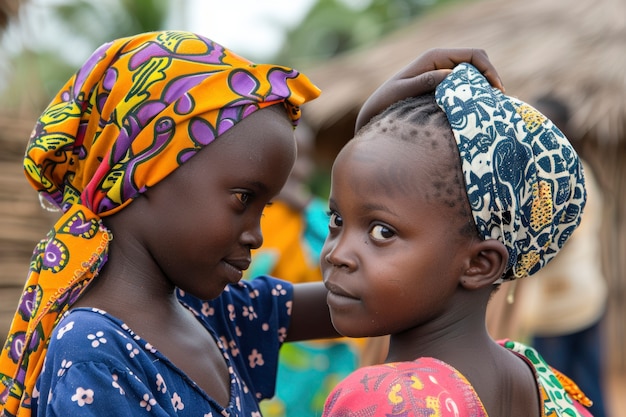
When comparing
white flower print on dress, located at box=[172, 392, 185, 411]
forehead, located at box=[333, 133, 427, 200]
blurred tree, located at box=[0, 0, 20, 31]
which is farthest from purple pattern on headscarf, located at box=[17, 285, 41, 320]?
blurred tree, located at box=[0, 0, 20, 31]

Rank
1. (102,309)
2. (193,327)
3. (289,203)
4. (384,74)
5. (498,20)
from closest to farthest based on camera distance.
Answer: (102,309) → (193,327) → (289,203) → (384,74) → (498,20)

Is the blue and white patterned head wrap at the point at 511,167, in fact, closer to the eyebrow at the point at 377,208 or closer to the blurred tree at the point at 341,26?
the eyebrow at the point at 377,208

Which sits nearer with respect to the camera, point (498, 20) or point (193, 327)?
point (193, 327)

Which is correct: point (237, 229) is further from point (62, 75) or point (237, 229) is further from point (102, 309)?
point (62, 75)

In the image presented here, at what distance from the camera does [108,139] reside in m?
1.93

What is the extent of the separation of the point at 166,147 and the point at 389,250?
1.86 feet

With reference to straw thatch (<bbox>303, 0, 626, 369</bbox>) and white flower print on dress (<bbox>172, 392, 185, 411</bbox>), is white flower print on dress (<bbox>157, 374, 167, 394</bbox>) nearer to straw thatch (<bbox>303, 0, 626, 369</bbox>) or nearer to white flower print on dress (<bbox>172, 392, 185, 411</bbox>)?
white flower print on dress (<bbox>172, 392, 185, 411</bbox>)

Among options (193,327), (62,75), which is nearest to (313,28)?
(62,75)

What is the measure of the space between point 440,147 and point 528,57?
7870 millimetres

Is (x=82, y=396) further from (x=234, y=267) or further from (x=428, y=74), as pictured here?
(x=428, y=74)

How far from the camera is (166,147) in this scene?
190 cm

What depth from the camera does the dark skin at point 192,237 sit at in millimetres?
1891

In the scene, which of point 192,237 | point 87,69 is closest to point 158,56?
point 87,69

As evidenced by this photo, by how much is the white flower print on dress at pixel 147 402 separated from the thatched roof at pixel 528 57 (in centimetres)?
718
